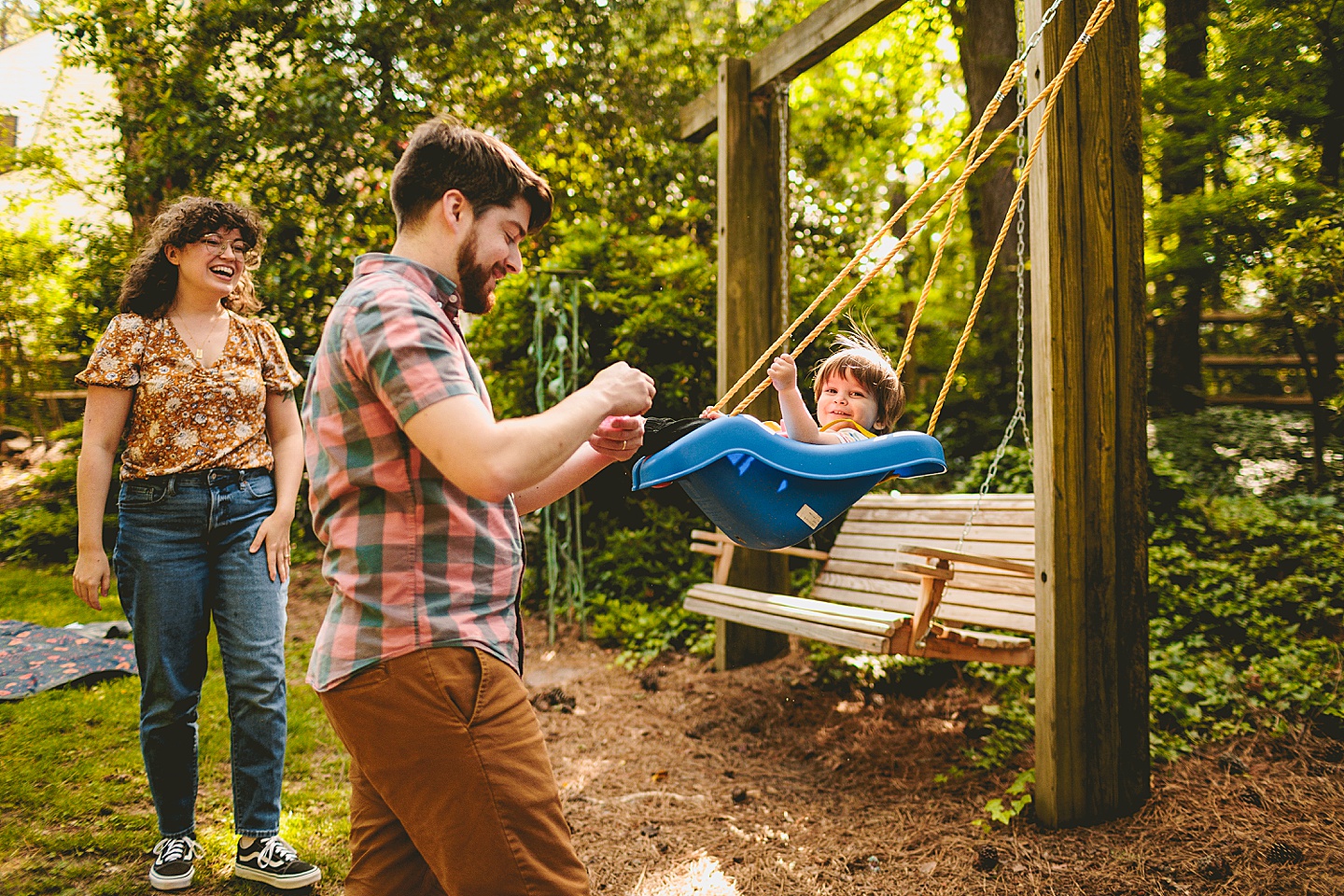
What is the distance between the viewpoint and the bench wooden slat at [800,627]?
321 centimetres

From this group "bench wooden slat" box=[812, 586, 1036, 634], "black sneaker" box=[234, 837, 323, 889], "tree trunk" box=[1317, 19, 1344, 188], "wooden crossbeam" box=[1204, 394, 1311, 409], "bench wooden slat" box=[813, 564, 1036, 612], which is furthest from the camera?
"wooden crossbeam" box=[1204, 394, 1311, 409]

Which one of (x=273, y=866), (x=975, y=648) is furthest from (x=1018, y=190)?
(x=273, y=866)

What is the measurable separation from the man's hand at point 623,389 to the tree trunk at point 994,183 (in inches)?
235

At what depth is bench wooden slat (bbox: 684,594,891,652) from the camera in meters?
3.21

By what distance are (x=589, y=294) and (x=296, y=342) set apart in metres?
2.66

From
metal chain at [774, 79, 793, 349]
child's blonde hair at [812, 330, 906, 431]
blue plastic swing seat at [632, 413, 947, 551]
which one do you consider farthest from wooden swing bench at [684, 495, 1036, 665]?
blue plastic swing seat at [632, 413, 947, 551]

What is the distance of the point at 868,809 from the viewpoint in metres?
3.32

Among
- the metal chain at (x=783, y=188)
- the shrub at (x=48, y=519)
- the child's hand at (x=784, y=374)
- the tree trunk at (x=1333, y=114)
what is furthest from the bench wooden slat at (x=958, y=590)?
the shrub at (x=48, y=519)

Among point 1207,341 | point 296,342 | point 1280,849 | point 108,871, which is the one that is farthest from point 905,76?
point 108,871

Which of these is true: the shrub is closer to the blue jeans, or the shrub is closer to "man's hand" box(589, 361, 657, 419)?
the blue jeans

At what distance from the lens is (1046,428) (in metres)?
2.96

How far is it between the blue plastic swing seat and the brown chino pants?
2.33ft

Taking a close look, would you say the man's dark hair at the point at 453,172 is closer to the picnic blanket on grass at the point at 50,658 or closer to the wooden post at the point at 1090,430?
the wooden post at the point at 1090,430

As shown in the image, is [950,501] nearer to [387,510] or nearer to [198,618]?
[198,618]
